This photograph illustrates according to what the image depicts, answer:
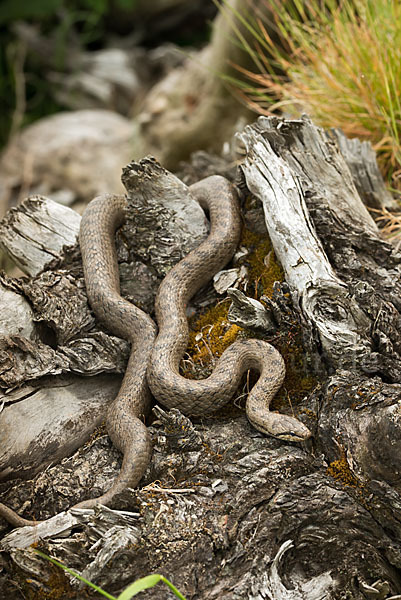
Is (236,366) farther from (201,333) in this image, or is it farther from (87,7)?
(87,7)

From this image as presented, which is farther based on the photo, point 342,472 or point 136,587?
point 342,472

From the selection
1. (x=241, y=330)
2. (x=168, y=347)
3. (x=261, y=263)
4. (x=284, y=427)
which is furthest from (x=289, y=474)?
(x=261, y=263)

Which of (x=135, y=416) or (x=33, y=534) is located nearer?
(x=33, y=534)

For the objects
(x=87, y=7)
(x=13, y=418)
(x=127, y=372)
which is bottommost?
(x=127, y=372)

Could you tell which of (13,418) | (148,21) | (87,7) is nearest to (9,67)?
(87,7)

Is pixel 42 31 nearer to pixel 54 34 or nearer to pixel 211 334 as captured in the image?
pixel 54 34

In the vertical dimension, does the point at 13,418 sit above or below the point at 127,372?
above

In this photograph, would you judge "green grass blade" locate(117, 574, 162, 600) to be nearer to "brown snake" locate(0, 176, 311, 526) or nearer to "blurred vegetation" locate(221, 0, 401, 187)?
"brown snake" locate(0, 176, 311, 526)
